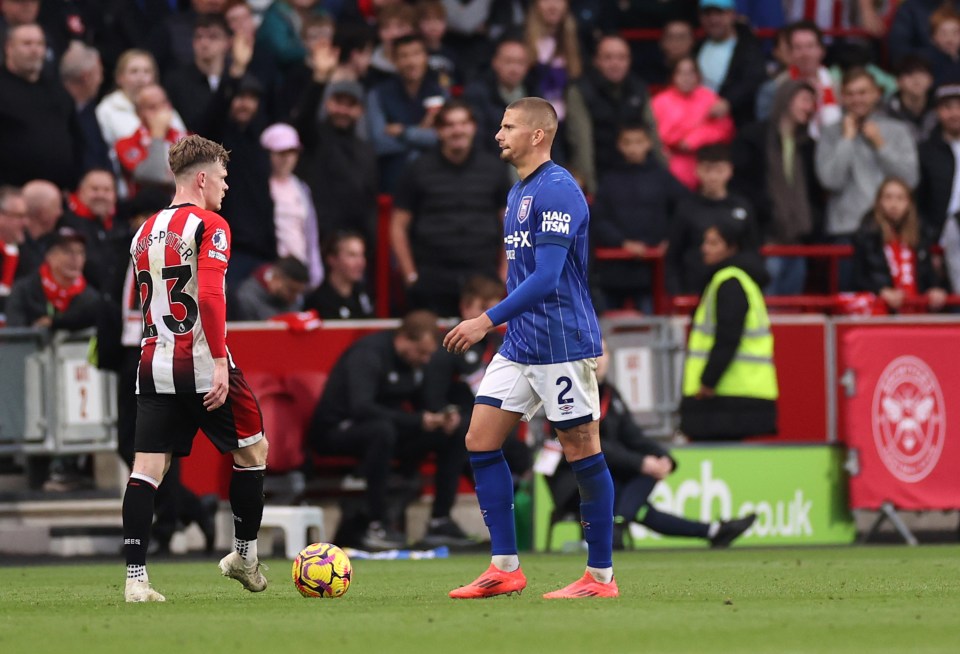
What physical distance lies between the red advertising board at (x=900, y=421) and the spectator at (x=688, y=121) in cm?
388

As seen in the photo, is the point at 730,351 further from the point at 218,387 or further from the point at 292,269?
the point at 218,387

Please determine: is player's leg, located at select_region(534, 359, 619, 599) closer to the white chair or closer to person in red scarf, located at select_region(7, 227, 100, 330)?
the white chair

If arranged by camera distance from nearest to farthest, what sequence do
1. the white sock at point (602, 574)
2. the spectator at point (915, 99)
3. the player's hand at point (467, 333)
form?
the player's hand at point (467, 333)
the white sock at point (602, 574)
the spectator at point (915, 99)

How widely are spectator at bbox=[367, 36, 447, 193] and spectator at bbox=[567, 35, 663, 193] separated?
1359mm

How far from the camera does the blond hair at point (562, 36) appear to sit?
17.5 meters

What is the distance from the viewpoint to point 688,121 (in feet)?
59.1

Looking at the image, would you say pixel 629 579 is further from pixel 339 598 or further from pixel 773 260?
pixel 773 260

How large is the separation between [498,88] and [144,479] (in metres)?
9.29

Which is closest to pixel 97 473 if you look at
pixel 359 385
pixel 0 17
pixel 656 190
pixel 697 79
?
pixel 359 385

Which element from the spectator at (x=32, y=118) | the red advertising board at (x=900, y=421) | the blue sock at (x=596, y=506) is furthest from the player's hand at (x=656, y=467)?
the spectator at (x=32, y=118)

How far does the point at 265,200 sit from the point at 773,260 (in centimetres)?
492

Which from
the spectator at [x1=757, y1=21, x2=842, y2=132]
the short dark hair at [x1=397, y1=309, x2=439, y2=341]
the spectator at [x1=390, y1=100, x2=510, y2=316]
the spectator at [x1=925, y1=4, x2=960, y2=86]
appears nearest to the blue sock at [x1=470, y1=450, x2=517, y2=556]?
the short dark hair at [x1=397, y1=309, x2=439, y2=341]

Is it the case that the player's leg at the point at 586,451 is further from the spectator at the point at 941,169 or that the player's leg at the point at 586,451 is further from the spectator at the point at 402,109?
the spectator at the point at 941,169

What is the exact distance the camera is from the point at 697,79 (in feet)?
59.3
